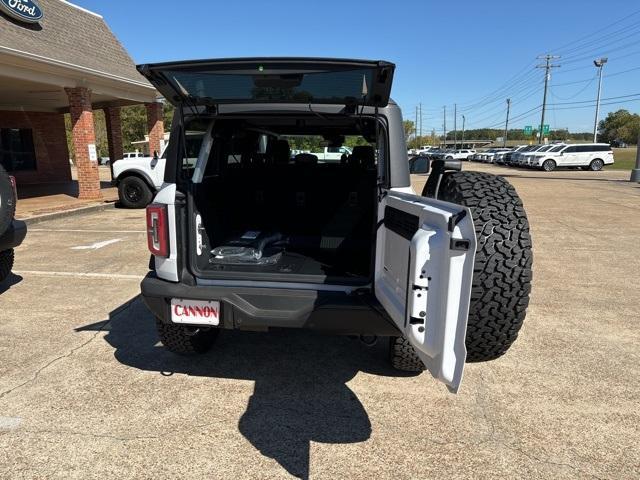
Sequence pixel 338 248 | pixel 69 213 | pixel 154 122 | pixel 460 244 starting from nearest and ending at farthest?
pixel 460 244 < pixel 338 248 < pixel 69 213 < pixel 154 122

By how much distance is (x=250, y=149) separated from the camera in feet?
15.7

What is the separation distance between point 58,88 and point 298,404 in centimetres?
1351

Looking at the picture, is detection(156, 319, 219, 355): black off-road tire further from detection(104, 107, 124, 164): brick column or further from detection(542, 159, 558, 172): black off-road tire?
detection(542, 159, 558, 172): black off-road tire

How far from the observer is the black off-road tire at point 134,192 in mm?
12609

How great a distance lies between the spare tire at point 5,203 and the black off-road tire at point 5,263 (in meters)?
0.84

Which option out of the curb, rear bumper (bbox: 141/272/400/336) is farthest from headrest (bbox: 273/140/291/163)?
the curb

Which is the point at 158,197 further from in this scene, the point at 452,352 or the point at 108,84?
the point at 108,84

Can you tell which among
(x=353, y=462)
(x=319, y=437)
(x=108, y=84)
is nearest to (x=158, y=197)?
(x=319, y=437)

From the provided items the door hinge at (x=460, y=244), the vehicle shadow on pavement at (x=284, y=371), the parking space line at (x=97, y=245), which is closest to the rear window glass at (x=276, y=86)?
the door hinge at (x=460, y=244)

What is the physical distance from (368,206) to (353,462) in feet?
8.06

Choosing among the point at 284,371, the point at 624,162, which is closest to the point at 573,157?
the point at 624,162

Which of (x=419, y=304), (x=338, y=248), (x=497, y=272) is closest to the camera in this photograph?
(x=419, y=304)

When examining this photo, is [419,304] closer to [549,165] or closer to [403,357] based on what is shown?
[403,357]

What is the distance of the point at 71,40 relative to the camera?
13.4 meters
